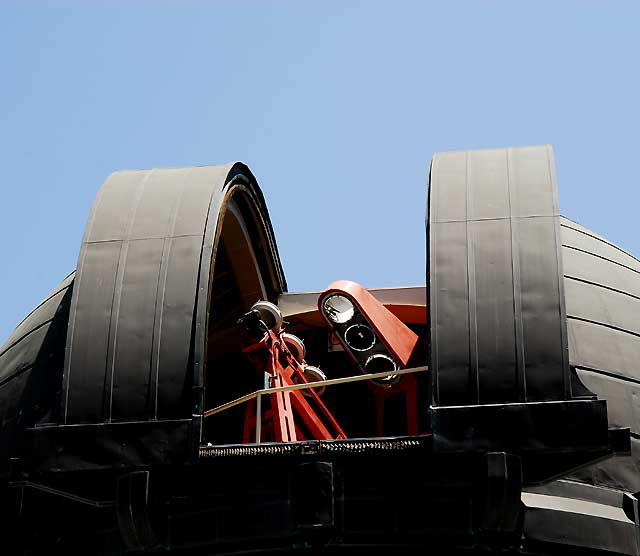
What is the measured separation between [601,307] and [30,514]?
7.18m

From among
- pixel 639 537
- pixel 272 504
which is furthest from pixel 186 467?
pixel 639 537

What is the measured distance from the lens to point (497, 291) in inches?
595

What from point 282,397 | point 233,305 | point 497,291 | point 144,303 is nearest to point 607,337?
point 497,291

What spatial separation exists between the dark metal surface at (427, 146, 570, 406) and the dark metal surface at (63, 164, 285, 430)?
2.63 m

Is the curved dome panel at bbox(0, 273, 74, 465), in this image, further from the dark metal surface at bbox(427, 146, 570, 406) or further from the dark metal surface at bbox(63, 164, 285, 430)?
the dark metal surface at bbox(427, 146, 570, 406)

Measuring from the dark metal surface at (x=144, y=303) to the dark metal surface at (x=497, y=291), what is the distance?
263 centimetres

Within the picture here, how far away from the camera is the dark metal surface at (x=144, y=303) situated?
50.3 ft

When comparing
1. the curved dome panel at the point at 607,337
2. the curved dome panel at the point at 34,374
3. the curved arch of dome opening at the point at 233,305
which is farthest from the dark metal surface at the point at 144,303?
the curved dome panel at the point at 607,337

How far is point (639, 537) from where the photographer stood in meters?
15.2

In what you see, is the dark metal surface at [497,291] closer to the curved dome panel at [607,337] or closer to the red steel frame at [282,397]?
the curved dome panel at [607,337]

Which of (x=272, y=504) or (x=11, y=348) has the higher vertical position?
(x=11, y=348)

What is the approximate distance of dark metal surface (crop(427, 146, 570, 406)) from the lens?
1466 centimetres

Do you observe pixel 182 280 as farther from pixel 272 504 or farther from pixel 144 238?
pixel 272 504

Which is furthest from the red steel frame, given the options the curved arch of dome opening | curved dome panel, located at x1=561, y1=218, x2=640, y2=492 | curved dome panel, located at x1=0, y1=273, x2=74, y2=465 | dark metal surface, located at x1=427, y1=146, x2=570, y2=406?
curved dome panel, located at x1=561, y1=218, x2=640, y2=492
